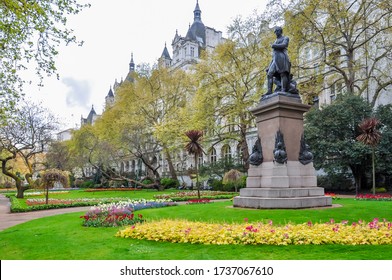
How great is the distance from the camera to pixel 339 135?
26.9 meters

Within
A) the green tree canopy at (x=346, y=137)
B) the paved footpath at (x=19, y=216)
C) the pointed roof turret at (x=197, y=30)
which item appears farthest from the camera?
the pointed roof turret at (x=197, y=30)

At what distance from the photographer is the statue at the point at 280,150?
12164 mm

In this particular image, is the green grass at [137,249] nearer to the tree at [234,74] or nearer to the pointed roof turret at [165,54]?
the tree at [234,74]

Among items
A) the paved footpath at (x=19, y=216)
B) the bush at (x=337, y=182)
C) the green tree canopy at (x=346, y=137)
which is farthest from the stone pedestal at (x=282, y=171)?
the bush at (x=337, y=182)

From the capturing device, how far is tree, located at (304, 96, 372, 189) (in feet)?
83.9

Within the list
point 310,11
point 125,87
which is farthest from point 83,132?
point 310,11

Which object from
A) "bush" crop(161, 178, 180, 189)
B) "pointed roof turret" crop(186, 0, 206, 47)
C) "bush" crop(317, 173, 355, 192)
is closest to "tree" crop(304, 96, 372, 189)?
"bush" crop(317, 173, 355, 192)

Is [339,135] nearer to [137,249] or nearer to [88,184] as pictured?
[137,249]

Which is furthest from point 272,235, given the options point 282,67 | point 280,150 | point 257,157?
point 282,67

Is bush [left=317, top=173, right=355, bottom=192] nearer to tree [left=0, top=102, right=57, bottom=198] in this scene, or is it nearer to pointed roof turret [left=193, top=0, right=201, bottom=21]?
tree [left=0, top=102, right=57, bottom=198]

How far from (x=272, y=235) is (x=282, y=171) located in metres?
5.46

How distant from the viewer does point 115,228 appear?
31.6 feet

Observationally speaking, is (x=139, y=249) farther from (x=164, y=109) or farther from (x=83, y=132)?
(x=83, y=132)

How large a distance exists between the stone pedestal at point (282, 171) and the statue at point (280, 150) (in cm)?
18
